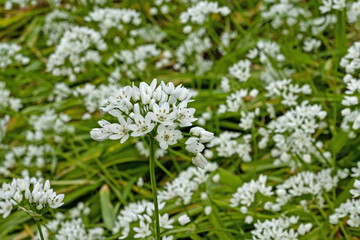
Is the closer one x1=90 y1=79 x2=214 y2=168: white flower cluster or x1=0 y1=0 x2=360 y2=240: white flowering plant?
x1=90 y1=79 x2=214 y2=168: white flower cluster

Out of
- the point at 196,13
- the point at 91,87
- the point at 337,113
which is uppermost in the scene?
the point at 196,13

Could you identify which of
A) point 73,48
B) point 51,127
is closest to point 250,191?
point 73,48

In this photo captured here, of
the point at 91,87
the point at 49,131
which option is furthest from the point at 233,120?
the point at 49,131

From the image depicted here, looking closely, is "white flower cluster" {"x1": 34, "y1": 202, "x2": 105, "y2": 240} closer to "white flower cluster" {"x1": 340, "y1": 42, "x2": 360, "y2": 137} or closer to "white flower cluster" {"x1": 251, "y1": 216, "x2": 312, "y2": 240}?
"white flower cluster" {"x1": 251, "y1": 216, "x2": 312, "y2": 240}

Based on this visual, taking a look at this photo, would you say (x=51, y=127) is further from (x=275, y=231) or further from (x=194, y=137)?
(x=194, y=137)

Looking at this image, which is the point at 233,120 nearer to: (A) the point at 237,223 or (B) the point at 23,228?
(A) the point at 237,223

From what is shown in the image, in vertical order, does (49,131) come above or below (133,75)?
below

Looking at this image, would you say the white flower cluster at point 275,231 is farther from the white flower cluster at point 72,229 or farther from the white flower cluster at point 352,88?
the white flower cluster at point 72,229

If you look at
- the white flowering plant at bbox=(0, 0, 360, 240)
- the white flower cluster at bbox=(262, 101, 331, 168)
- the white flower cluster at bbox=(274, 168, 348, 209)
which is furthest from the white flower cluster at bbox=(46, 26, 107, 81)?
the white flower cluster at bbox=(274, 168, 348, 209)
